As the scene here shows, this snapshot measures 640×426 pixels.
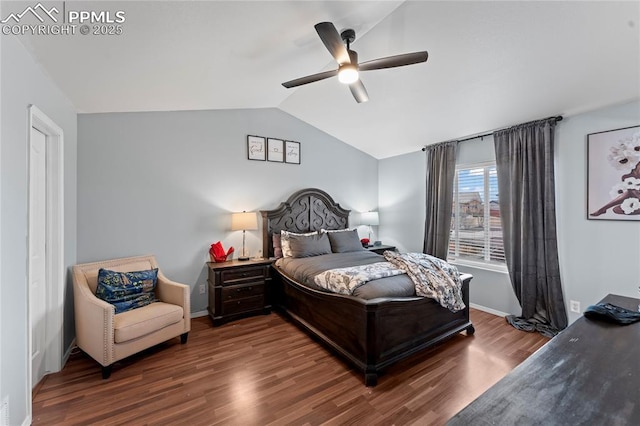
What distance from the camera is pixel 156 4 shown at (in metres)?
1.62

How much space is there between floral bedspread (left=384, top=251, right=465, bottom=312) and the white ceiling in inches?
76.3

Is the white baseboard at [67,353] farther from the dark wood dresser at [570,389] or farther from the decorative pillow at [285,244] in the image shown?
the dark wood dresser at [570,389]

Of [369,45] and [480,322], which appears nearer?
[369,45]

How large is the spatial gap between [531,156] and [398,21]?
2251mm

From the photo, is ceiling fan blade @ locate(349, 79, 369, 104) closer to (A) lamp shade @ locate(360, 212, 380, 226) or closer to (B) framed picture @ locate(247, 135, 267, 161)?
(B) framed picture @ locate(247, 135, 267, 161)

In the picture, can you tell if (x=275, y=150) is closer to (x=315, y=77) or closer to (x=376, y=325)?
(x=315, y=77)

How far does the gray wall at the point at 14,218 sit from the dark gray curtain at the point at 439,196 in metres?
4.48

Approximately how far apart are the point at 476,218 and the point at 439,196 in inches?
23.7

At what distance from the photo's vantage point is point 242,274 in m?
3.52

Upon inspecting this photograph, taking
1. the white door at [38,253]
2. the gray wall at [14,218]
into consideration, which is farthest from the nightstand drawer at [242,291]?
the gray wall at [14,218]

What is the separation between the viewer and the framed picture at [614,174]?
2.61m

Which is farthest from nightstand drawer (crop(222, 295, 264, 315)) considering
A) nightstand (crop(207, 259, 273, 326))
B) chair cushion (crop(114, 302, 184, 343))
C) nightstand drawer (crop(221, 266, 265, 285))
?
chair cushion (crop(114, 302, 184, 343))

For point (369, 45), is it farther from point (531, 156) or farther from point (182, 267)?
point (182, 267)

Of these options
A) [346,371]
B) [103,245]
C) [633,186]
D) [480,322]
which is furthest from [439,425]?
[103,245]
